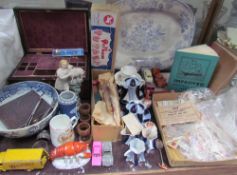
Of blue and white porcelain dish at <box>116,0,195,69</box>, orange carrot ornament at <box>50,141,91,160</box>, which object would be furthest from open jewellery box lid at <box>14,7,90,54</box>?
orange carrot ornament at <box>50,141,91,160</box>

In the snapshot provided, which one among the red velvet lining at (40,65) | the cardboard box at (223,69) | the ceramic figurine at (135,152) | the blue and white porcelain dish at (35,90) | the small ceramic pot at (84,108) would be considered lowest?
the ceramic figurine at (135,152)

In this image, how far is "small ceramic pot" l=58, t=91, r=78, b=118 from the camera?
24.0 inches

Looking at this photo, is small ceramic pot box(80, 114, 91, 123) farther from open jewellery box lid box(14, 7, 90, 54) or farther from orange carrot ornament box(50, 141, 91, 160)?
open jewellery box lid box(14, 7, 90, 54)

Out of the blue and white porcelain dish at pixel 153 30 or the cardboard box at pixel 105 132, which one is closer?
the cardboard box at pixel 105 132

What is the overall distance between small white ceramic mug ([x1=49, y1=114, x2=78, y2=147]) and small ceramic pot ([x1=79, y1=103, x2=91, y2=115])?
0.07 meters

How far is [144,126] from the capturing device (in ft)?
2.05

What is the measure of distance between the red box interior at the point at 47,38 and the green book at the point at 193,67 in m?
0.31

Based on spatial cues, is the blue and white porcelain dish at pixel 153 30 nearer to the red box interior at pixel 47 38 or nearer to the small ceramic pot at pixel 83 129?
the red box interior at pixel 47 38

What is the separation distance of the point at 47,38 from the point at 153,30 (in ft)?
1.29

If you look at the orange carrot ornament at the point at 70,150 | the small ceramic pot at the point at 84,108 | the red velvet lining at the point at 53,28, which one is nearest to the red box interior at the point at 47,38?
the red velvet lining at the point at 53,28

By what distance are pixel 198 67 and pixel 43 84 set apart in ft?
1.69

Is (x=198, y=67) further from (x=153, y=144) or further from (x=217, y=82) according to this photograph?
(x=153, y=144)


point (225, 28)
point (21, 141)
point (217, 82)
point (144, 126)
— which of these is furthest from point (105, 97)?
point (225, 28)

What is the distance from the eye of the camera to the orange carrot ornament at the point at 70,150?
556 millimetres
